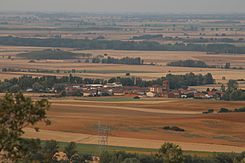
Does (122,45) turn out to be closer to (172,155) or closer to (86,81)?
(86,81)

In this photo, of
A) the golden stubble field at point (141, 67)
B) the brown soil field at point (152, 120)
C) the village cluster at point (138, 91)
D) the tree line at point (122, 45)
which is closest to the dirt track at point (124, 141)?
the brown soil field at point (152, 120)

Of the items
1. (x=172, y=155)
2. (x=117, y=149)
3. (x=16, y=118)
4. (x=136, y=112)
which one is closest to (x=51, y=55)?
(x=136, y=112)

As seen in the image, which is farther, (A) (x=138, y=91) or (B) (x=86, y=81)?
(B) (x=86, y=81)

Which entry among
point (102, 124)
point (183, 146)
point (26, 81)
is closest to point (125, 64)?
point (26, 81)

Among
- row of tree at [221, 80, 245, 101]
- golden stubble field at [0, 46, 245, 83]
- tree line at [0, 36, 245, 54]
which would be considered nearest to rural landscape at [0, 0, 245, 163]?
row of tree at [221, 80, 245, 101]

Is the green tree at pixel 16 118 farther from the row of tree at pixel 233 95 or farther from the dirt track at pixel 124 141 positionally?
the row of tree at pixel 233 95

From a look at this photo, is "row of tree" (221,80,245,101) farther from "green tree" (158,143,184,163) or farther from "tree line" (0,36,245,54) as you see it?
"tree line" (0,36,245,54)

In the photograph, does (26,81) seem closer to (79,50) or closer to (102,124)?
(102,124)
